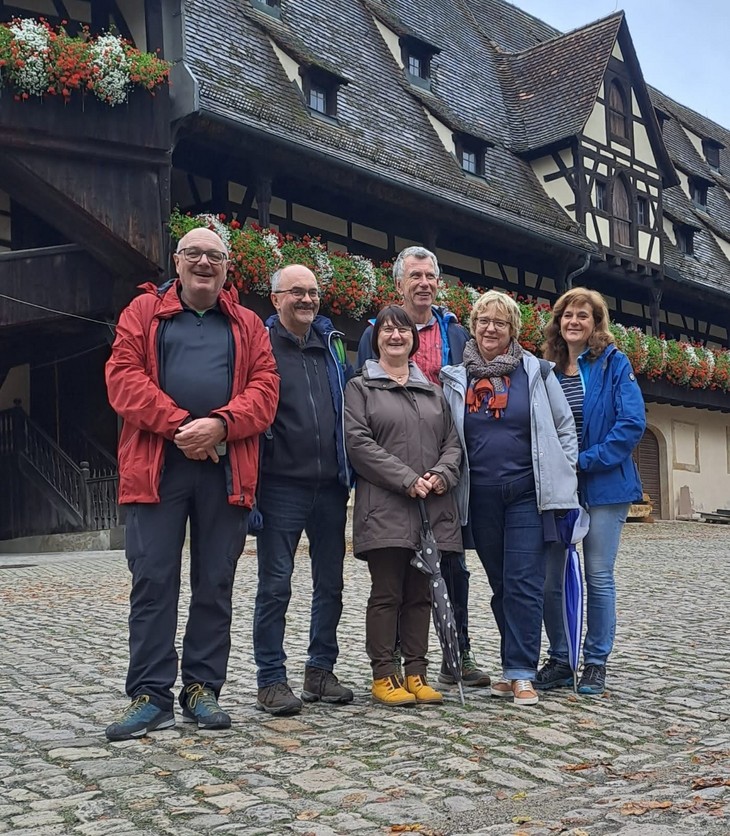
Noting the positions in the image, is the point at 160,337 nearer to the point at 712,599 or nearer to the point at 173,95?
the point at 712,599

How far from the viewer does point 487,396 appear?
4.88 metres

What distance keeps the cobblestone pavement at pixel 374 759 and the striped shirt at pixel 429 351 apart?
1452mm

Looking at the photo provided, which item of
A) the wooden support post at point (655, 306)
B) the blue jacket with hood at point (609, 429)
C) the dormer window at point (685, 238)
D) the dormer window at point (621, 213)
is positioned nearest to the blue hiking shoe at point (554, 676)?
the blue jacket with hood at point (609, 429)

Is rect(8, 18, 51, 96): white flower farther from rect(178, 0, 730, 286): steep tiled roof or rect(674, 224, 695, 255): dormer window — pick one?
rect(674, 224, 695, 255): dormer window

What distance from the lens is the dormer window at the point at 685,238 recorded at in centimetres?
2602

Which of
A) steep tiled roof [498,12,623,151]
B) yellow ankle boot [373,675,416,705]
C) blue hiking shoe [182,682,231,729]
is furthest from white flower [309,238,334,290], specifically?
blue hiking shoe [182,682,231,729]

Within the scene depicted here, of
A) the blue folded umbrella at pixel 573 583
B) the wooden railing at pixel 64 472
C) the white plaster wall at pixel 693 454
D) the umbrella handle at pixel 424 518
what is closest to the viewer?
the umbrella handle at pixel 424 518

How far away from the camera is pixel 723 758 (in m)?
3.71

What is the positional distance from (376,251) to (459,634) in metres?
13.5

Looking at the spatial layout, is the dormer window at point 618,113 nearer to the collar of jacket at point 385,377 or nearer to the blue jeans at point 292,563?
the collar of jacket at point 385,377

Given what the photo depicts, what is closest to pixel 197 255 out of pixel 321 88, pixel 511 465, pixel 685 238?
pixel 511 465

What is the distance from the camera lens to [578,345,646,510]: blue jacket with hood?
498 centimetres

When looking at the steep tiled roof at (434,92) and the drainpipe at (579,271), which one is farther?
the drainpipe at (579,271)

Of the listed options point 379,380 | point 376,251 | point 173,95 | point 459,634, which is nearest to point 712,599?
point 459,634
